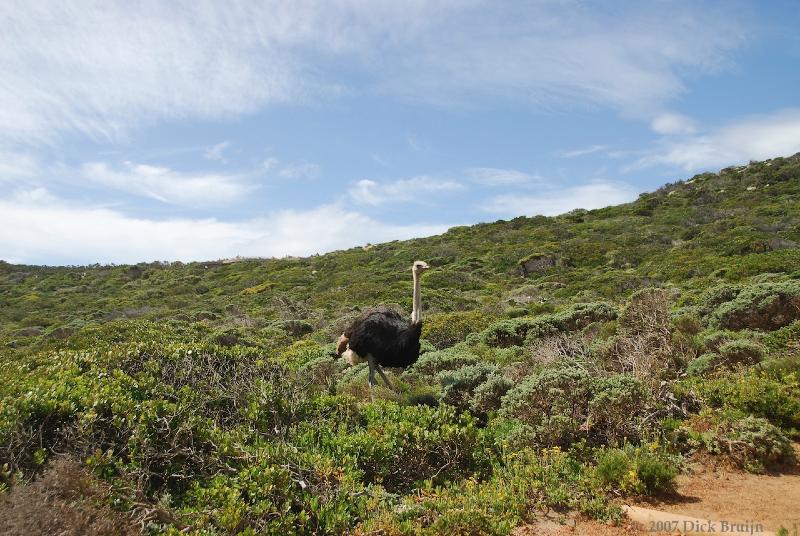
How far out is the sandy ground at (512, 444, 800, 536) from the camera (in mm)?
3768

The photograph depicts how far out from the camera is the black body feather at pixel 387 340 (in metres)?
7.81

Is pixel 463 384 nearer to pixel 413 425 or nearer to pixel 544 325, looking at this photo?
pixel 413 425

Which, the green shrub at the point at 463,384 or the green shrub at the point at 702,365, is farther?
the green shrub at the point at 463,384

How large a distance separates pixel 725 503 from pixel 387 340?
4.66 metres

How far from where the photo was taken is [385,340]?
7.90 metres

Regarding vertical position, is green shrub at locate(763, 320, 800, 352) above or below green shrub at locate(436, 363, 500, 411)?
above

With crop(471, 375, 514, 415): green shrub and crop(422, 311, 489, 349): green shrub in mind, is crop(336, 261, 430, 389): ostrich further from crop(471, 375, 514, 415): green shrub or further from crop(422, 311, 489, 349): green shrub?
crop(422, 311, 489, 349): green shrub

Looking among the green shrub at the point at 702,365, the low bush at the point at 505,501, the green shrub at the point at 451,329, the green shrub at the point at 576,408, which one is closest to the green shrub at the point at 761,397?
the green shrub at the point at 576,408

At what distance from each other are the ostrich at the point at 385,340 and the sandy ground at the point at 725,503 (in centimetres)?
397

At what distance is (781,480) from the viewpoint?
174 inches

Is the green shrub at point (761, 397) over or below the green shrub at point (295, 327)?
over

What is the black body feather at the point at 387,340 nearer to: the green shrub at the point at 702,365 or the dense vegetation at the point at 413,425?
the dense vegetation at the point at 413,425

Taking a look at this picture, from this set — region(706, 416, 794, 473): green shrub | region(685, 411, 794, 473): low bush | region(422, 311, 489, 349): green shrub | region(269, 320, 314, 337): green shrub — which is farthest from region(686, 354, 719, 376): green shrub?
region(269, 320, 314, 337): green shrub

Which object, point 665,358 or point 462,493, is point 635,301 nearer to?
point 665,358
